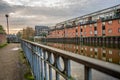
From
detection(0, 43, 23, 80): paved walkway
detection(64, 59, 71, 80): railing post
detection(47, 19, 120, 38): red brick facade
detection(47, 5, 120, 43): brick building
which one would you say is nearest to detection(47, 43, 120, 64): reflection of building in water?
detection(64, 59, 71, 80): railing post

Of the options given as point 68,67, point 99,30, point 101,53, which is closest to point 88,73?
point 68,67

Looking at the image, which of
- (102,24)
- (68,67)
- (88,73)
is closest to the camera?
(88,73)

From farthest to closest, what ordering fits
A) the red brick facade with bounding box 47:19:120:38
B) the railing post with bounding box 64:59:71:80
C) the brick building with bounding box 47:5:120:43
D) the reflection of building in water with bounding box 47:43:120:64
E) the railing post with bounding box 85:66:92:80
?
the red brick facade with bounding box 47:19:120:38
the brick building with bounding box 47:5:120:43
the reflection of building in water with bounding box 47:43:120:64
the railing post with bounding box 64:59:71:80
the railing post with bounding box 85:66:92:80

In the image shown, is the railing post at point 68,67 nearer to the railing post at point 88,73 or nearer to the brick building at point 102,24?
the railing post at point 88,73

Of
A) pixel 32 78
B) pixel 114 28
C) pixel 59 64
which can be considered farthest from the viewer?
pixel 114 28

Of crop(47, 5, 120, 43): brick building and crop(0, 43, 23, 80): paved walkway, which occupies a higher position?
crop(47, 5, 120, 43): brick building

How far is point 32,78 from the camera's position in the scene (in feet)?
16.2

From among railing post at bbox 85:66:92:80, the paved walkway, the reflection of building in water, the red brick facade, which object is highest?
the red brick facade

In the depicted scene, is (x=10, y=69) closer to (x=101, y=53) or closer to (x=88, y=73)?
(x=101, y=53)

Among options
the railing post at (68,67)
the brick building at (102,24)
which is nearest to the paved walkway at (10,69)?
the brick building at (102,24)

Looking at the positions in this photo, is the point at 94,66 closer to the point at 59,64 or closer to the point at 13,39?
the point at 59,64

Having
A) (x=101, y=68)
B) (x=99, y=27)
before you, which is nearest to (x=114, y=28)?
(x=99, y=27)

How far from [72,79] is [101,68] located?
64cm

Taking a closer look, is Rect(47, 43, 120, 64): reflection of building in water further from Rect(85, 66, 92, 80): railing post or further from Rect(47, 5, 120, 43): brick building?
Rect(47, 5, 120, 43): brick building
